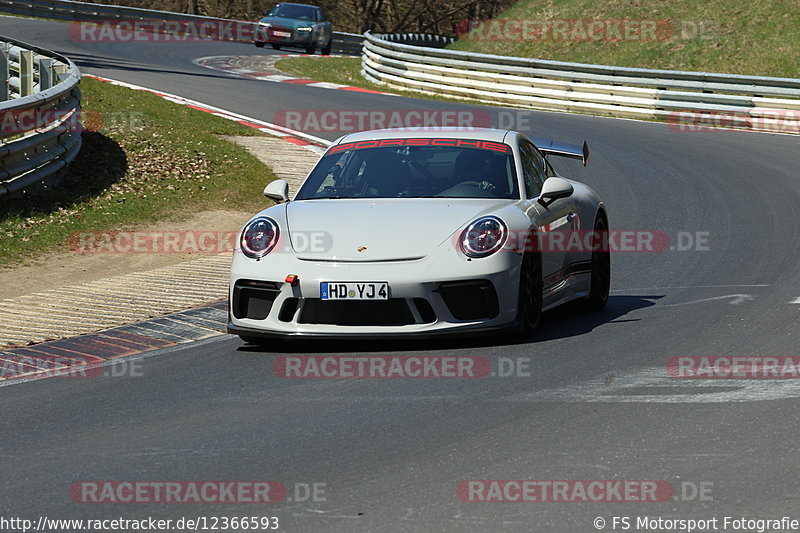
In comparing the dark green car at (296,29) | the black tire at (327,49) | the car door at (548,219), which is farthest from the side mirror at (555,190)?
the black tire at (327,49)

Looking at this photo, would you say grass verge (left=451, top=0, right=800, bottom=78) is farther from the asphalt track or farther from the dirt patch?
the asphalt track

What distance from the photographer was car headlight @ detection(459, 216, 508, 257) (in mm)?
7543

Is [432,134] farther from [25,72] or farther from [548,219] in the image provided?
[25,72]

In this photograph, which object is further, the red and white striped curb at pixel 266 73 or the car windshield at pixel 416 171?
the red and white striped curb at pixel 266 73

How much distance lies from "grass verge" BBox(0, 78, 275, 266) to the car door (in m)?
5.47

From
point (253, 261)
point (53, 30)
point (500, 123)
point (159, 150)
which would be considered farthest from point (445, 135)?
point (53, 30)

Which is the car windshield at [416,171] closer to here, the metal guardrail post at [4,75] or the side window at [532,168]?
the side window at [532,168]

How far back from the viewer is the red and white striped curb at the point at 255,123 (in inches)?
758

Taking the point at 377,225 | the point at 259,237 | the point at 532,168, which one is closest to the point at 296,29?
the point at 532,168

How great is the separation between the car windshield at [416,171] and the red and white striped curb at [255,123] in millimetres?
9370

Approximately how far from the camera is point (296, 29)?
40.2 metres

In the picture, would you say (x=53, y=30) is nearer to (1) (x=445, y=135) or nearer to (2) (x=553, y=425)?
(1) (x=445, y=135)

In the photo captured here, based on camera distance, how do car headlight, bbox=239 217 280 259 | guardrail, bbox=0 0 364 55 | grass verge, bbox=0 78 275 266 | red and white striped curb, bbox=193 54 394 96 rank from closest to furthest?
car headlight, bbox=239 217 280 259, grass verge, bbox=0 78 275 266, red and white striped curb, bbox=193 54 394 96, guardrail, bbox=0 0 364 55

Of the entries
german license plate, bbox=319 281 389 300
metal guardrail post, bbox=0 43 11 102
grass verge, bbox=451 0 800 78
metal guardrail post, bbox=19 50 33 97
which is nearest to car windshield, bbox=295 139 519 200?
german license plate, bbox=319 281 389 300
